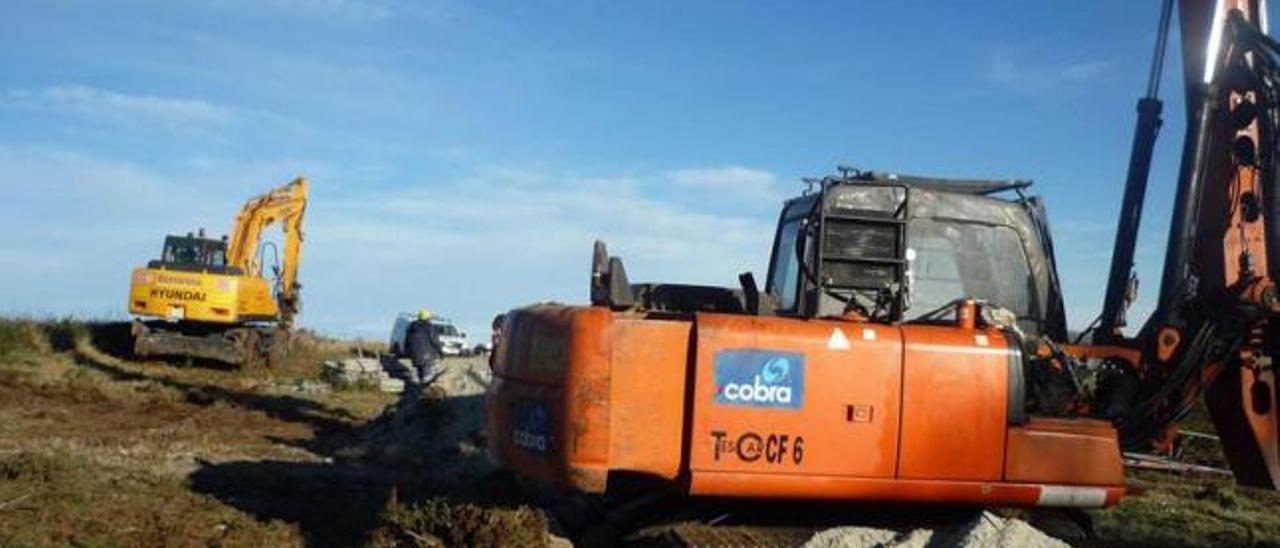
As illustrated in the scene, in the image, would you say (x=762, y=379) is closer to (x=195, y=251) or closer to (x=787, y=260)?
(x=787, y=260)

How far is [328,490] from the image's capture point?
34.7 ft

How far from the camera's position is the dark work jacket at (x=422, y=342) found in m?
17.3

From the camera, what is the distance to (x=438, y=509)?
780cm

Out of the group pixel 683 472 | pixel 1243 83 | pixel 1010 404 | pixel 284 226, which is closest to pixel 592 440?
pixel 683 472

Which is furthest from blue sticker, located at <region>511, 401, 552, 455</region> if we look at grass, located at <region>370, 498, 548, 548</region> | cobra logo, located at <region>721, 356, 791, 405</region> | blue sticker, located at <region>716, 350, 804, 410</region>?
cobra logo, located at <region>721, 356, 791, 405</region>

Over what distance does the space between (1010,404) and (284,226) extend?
84.9 ft

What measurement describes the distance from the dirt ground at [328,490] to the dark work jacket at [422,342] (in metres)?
0.42

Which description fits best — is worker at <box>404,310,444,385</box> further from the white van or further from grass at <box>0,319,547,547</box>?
the white van

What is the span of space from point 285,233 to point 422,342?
13759 mm

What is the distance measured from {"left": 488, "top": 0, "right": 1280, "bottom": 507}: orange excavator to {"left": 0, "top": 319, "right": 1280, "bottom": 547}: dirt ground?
0.56 meters

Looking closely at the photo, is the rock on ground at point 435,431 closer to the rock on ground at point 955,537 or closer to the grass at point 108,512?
the grass at point 108,512

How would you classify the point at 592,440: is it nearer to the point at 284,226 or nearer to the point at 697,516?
the point at 697,516

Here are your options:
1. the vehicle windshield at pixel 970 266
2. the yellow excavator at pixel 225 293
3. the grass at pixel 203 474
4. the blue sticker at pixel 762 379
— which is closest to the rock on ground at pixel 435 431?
the grass at pixel 203 474

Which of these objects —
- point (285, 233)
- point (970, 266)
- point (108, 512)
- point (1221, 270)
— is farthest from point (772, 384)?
point (285, 233)
